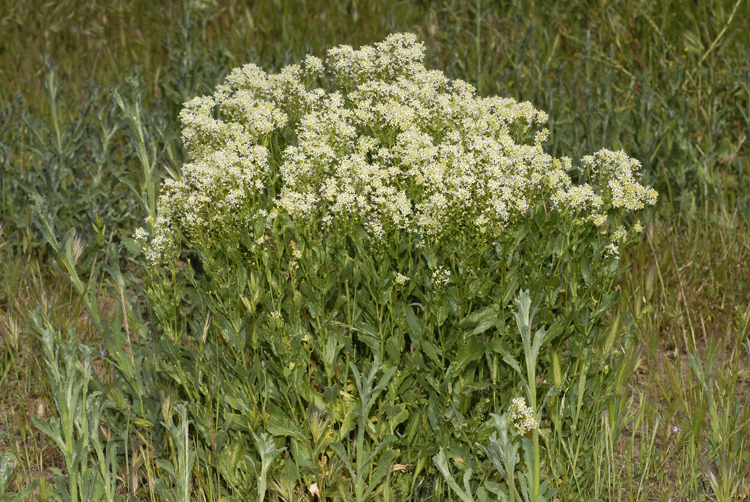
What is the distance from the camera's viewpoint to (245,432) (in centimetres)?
274

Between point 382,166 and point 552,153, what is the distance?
2193mm

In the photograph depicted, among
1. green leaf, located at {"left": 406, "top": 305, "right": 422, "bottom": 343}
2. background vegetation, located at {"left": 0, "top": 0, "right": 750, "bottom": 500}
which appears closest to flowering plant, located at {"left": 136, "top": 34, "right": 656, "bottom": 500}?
green leaf, located at {"left": 406, "top": 305, "right": 422, "bottom": 343}

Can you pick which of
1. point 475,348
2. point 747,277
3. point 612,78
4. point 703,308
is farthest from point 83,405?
point 612,78

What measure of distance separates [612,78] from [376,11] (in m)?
2.45

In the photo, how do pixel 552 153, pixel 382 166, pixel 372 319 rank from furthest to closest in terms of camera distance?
pixel 552 153 → pixel 382 166 → pixel 372 319

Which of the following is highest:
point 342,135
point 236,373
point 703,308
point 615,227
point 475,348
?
point 342,135

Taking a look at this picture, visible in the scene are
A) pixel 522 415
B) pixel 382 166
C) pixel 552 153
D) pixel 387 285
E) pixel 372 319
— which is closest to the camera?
pixel 522 415

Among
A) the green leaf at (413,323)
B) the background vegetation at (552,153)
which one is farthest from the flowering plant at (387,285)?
the background vegetation at (552,153)

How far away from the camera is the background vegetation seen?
2.77 m

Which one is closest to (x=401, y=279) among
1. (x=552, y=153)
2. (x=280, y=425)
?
(x=280, y=425)

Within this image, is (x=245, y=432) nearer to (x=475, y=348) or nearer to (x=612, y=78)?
(x=475, y=348)

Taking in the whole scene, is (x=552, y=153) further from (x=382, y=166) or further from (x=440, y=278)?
(x=440, y=278)

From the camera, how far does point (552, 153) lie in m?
4.71

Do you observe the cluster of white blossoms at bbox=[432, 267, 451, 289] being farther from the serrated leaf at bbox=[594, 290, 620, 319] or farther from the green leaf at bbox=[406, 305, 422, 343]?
the serrated leaf at bbox=[594, 290, 620, 319]
